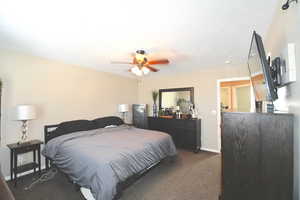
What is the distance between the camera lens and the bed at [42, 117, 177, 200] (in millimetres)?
1879

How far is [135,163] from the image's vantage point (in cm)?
231

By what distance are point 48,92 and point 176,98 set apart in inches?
143

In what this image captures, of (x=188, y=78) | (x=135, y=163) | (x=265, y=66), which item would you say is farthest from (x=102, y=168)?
(x=188, y=78)

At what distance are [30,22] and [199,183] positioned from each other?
3.63 metres

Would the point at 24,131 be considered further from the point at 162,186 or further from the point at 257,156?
the point at 257,156

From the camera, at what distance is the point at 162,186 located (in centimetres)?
246

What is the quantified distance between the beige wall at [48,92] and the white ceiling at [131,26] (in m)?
0.35

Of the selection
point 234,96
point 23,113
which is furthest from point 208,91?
point 23,113

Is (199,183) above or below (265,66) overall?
below

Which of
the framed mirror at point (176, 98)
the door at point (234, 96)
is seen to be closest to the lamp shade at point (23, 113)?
the framed mirror at point (176, 98)

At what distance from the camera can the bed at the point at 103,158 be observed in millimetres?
1879

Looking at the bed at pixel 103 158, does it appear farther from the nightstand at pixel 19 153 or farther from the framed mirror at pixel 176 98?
the framed mirror at pixel 176 98

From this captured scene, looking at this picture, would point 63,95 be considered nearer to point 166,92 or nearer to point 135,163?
point 135,163

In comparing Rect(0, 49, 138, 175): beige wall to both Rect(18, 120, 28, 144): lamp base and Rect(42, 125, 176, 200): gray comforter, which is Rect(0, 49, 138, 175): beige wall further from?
Rect(42, 125, 176, 200): gray comforter
